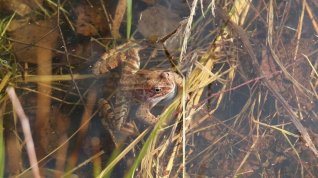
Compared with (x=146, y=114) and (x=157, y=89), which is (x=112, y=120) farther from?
(x=157, y=89)

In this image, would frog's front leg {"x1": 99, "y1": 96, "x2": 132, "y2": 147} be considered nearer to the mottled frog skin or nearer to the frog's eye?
the mottled frog skin

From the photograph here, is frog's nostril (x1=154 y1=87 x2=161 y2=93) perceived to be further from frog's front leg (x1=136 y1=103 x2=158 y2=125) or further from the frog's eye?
frog's front leg (x1=136 y1=103 x2=158 y2=125)

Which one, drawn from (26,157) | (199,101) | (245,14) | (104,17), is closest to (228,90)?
(199,101)

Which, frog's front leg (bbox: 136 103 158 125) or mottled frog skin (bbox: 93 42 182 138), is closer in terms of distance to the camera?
frog's front leg (bbox: 136 103 158 125)

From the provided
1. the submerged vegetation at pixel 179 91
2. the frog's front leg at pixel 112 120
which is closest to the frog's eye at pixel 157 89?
the submerged vegetation at pixel 179 91

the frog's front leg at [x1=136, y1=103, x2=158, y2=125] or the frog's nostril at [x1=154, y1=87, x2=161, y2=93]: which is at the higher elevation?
the frog's nostril at [x1=154, y1=87, x2=161, y2=93]

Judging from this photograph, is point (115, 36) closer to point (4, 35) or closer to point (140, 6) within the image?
point (140, 6)

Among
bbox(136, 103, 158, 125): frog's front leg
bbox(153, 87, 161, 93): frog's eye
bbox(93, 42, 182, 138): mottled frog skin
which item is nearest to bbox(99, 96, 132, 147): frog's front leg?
bbox(93, 42, 182, 138): mottled frog skin
